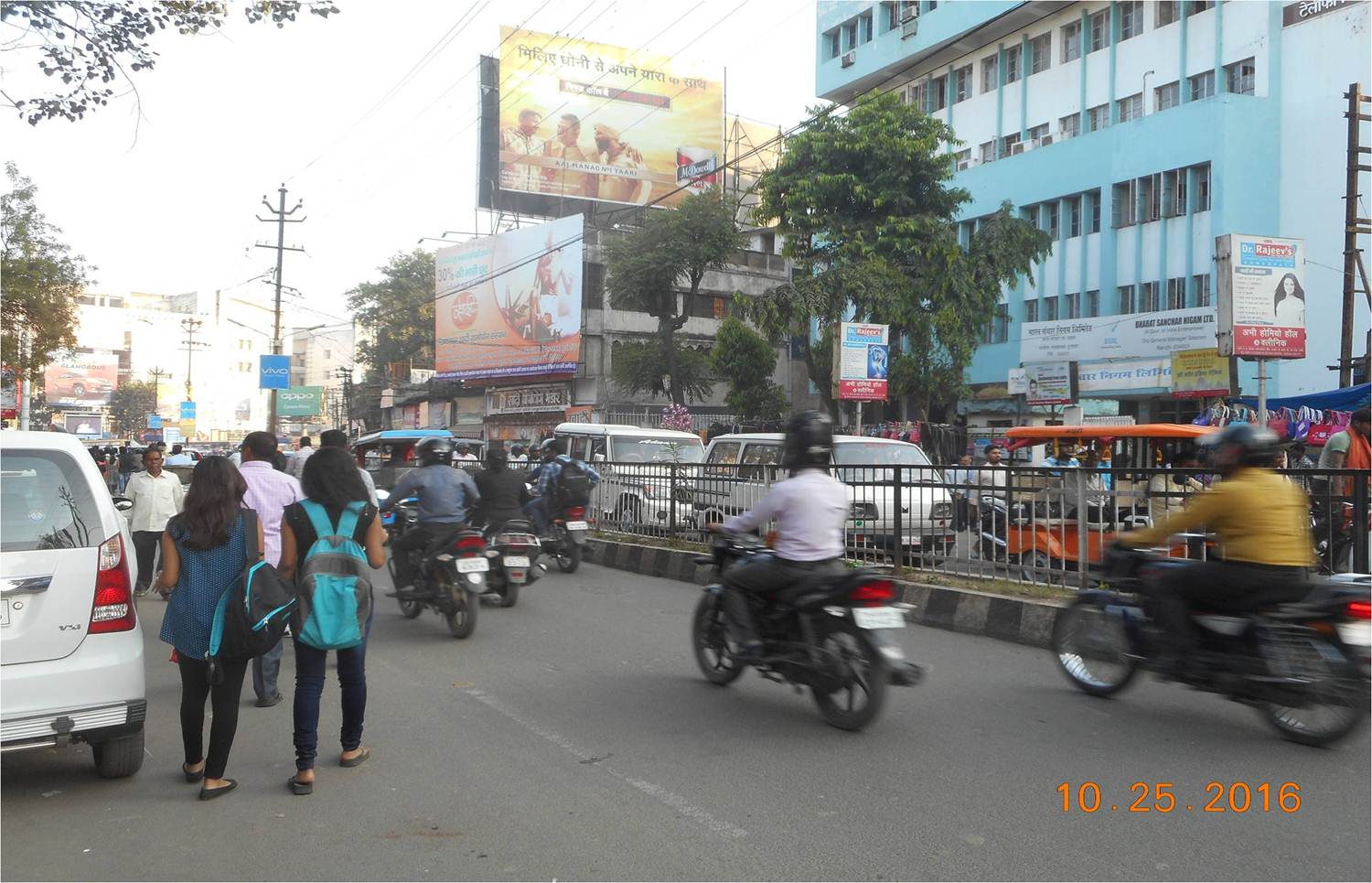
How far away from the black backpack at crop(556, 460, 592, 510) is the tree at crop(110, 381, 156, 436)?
73.2 m

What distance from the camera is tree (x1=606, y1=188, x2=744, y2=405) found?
3688 cm

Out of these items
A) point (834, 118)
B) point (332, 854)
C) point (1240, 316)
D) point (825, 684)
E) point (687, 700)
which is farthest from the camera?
point (834, 118)

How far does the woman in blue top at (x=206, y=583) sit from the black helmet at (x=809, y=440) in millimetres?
2745

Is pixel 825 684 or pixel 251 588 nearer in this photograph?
pixel 251 588

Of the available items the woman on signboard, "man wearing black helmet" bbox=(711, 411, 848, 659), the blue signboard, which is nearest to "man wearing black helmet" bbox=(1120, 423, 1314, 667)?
"man wearing black helmet" bbox=(711, 411, 848, 659)

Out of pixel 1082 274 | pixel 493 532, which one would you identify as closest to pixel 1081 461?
pixel 493 532

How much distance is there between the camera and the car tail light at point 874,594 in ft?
17.9

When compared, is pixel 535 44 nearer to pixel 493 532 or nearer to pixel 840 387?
pixel 840 387

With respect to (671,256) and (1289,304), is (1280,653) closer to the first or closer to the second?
(1289,304)

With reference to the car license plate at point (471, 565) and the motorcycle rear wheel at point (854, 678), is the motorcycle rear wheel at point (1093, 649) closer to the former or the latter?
the motorcycle rear wheel at point (854, 678)

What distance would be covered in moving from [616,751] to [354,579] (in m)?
1.52

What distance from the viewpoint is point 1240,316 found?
57.7 ft

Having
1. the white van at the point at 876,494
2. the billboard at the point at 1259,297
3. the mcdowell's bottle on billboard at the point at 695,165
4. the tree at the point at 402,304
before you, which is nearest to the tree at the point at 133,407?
the tree at the point at 402,304

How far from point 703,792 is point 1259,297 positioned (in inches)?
659
